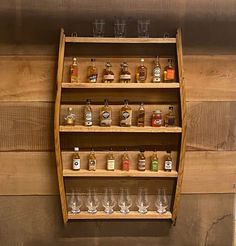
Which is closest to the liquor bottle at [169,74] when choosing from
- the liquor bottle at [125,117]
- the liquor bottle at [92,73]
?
the liquor bottle at [125,117]

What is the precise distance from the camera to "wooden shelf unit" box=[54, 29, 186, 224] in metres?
1.97

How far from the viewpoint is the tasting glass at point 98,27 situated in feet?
6.64

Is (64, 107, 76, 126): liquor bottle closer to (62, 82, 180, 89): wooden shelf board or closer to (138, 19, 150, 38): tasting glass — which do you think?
(62, 82, 180, 89): wooden shelf board

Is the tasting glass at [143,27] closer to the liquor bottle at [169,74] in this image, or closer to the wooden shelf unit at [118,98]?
the wooden shelf unit at [118,98]

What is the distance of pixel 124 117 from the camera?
79.9 inches

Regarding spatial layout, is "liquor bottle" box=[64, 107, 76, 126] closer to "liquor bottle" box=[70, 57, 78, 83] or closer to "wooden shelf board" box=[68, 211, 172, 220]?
"liquor bottle" box=[70, 57, 78, 83]

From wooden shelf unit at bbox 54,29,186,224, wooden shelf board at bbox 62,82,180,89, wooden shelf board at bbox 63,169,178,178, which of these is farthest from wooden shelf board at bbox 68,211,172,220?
wooden shelf board at bbox 62,82,180,89

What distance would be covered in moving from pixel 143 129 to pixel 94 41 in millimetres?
523

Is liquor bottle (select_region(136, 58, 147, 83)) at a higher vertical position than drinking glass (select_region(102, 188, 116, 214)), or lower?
higher

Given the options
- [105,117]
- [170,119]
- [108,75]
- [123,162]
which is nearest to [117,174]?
[123,162]

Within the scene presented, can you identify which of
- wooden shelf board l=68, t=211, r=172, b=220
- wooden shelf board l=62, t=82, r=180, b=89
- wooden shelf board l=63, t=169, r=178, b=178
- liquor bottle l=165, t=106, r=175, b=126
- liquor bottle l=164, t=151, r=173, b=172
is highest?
wooden shelf board l=62, t=82, r=180, b=89

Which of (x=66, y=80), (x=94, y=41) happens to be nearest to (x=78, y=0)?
(x=94, y=41)

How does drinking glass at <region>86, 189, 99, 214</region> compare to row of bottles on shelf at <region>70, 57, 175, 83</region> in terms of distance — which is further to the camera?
drinking glass at <region>86, 189, 99, 214</region>

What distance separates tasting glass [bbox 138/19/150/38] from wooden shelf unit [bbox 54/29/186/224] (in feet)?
0.15
